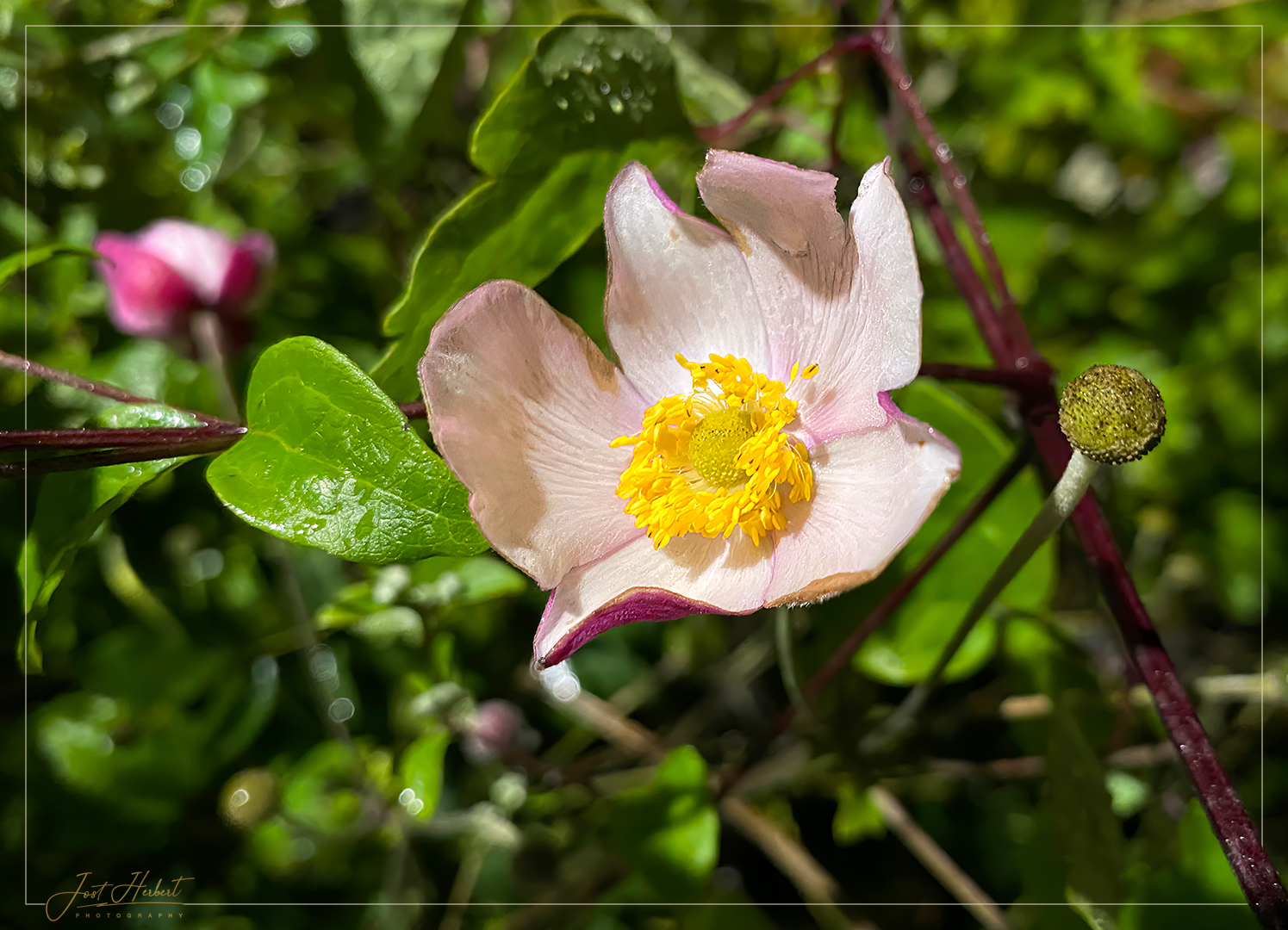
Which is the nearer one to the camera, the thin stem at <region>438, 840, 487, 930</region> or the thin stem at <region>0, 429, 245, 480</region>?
the thin stem at <region>0, 429, 245, 480</region>

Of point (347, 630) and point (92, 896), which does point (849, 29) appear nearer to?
point (347, 630)

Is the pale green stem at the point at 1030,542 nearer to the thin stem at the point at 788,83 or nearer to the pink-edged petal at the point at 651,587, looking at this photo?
the pink-edged petal at the point at 651,587

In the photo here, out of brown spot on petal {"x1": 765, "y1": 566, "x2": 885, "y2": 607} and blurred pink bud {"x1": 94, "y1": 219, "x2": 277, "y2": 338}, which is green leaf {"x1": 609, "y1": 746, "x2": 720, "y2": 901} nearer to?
brown spot on petal {"x1": 765, "y1": 566, "x2": 885, "y2": 607}

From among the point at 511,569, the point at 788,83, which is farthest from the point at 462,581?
the point at 788,83

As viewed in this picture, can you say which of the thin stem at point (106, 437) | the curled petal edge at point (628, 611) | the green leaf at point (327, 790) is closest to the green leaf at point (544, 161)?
the thin stem at point (106, 437)

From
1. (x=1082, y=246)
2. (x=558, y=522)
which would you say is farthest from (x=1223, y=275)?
(x=558, y=522)

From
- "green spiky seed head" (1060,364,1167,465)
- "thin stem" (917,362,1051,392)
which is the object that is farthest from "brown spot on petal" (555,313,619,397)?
"green spiky seed head" (1060,364,1167,465)

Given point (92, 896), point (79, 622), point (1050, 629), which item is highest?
point (1050, 629)
